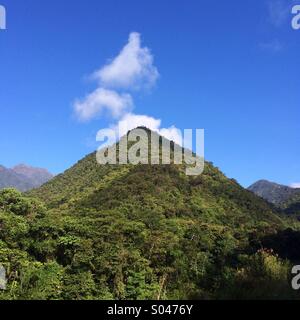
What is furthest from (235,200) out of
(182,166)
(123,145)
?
(123,145)

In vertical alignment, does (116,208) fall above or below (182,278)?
above

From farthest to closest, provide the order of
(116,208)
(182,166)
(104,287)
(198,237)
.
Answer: (182,166) → (116,208) → (198,237) → (104,287)

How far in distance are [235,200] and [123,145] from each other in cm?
2329

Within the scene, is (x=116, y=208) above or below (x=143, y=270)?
above

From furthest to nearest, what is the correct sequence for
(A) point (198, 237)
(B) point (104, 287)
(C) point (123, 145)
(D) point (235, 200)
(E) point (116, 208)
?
(C) point (123, 145), (D) point (235, 200), (E) point (116, 208), (A) point (198, 237), (B) point (104, 287)

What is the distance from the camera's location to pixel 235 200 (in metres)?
75.2
